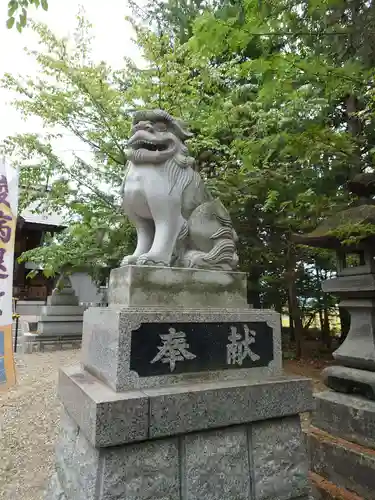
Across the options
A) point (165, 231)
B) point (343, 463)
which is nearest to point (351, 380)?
point (343, 463)

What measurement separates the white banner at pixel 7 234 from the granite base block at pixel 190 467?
3678 millimetres

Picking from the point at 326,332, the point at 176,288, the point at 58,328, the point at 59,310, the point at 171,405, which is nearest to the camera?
the point at 171,405

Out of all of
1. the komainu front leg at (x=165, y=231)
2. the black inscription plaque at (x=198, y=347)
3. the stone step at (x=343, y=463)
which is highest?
the komainu front leg at (x=165, y=231)

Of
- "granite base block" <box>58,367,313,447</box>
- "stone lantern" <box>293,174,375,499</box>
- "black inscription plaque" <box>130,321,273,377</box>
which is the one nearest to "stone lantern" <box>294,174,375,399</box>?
"stone lantern" <box>293,174,375,499</box>

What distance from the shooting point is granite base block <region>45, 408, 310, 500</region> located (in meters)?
1.85

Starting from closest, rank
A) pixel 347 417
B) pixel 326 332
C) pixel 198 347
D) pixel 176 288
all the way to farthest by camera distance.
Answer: pixel 198 347 → pixel 176 288 → pixel 347 417 → pixel 326 332

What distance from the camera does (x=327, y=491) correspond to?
3.07m

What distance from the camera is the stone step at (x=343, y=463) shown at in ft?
9.56

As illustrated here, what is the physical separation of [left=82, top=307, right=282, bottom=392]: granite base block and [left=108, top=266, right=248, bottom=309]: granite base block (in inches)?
4.2

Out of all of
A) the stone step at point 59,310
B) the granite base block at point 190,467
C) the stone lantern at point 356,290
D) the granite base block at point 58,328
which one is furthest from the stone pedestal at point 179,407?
the stone step at point 59,310

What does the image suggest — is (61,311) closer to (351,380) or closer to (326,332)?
(326,332)

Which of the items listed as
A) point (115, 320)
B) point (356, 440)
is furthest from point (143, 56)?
point (356, 440)

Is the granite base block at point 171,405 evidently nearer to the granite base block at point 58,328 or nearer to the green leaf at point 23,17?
the green leaf at point 23,17

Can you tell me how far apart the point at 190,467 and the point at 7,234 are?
5.12 metres
